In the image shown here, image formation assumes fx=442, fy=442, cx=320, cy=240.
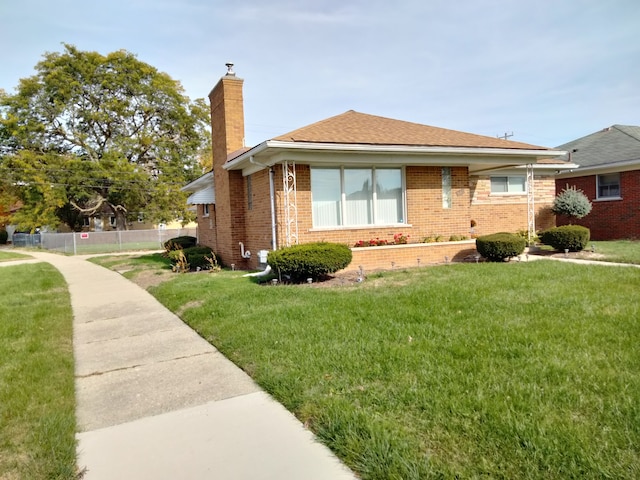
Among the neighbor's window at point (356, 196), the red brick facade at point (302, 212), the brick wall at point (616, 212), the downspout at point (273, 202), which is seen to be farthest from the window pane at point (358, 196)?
the brick wall at point (616, 212)

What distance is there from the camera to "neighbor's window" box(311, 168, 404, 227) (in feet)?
37.3

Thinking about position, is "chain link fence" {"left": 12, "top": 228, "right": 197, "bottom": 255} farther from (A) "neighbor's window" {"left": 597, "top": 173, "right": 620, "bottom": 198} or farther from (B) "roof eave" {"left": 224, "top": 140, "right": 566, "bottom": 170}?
(A) "neighbor's window" {"left": 597, "top": 173, "right": 620, "bottom": 198}

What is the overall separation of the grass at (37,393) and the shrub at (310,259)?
157 inches

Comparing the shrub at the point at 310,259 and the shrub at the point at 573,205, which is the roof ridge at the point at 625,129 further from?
the shrub at the point at 310,259

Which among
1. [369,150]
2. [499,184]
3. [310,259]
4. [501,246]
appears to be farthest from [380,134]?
[499,184]

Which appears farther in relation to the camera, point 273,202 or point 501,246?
point 273,202

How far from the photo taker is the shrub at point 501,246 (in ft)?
35.0

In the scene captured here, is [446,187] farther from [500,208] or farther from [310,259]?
[310,259]

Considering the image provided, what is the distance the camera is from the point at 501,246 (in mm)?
10688

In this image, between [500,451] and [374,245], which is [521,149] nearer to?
[374,245]

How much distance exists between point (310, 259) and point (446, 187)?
5.58 meters

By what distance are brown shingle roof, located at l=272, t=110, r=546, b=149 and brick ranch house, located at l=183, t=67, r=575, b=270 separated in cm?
4

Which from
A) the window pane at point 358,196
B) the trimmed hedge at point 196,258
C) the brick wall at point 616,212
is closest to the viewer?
the window pane at point 358,196

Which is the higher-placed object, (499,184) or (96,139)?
(96,139)
